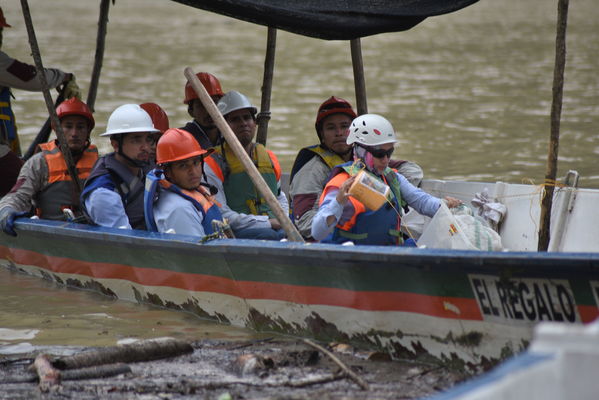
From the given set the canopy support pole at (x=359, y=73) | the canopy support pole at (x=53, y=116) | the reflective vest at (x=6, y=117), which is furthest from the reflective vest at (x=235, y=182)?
the reflective vest at (x=6, y=117)

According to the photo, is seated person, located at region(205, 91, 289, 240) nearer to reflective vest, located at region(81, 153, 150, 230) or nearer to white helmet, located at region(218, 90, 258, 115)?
white helmet, located at region(218, 90, 258, 115)

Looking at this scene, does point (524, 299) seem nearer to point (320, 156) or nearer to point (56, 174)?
point (320, 156)

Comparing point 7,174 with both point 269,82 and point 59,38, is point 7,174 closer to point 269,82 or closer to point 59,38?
point 269,82

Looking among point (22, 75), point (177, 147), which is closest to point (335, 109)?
point (177, 147)

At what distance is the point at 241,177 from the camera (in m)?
7.30

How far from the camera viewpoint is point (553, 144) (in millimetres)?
5727

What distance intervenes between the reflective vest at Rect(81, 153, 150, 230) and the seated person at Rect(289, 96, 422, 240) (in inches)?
42.9

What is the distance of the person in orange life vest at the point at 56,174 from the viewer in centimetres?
754

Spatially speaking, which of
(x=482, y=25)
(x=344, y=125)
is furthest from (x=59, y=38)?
(x=344, y=125)

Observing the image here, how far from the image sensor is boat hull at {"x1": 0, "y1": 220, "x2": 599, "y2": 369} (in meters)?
4.73

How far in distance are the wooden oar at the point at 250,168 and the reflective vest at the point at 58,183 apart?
51.9 inches

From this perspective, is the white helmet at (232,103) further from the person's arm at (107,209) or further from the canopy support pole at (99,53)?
the canopy support pole at (99,53)

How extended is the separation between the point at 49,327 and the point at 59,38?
2252cm

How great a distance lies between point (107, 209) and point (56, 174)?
933 millimetres
